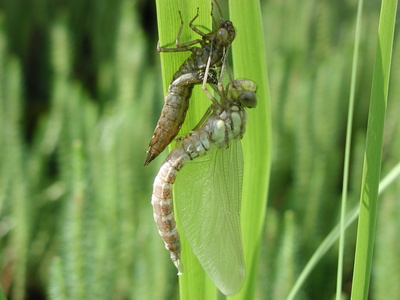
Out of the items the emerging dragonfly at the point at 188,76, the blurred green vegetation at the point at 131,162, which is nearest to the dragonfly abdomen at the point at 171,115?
the emerging dragonfly at the point at 188,76

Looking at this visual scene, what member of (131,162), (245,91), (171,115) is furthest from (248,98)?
(131,162)

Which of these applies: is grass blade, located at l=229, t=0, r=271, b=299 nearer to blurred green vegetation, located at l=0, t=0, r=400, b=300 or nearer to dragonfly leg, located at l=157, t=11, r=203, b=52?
dragonfly leg, located at l=157, t=11, r=203, b=52

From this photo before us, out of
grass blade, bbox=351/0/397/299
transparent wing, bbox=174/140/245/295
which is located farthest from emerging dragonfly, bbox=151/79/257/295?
grass blade, bbox=351/0/397/299

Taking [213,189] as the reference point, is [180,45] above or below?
above

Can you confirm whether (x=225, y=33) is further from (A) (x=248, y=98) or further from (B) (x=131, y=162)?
(B) (x=131, y=162)

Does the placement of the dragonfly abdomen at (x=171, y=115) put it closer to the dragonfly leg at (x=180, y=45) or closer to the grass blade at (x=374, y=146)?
the dragonfly leg at (x=180, y=45)

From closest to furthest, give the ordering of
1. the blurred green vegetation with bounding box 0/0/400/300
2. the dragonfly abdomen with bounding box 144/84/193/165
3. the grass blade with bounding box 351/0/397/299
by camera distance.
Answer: the grass blade with bounding box 351/0/397/299 < the dragonfly abdomen with bounding box 144/84/193/165 < the blurred green vegetation with bounding box 0/0/400/300

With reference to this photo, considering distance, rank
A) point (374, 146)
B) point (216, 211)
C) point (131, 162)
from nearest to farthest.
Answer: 1. point (374, 146)
2. point (216, 211)
3. point (131, 162)
